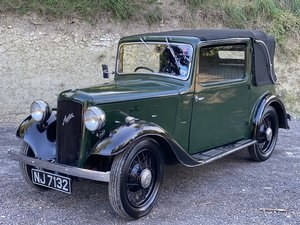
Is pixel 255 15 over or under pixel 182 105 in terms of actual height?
over

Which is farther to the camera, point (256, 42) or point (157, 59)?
point (256, 42)

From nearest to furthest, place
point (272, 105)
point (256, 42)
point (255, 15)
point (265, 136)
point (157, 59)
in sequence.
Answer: point (157, 59) < point (256, 42) < point (265, 136) < point (272, 105) < point (255, 15)

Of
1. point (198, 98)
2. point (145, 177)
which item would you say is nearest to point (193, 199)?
point (145, 177)

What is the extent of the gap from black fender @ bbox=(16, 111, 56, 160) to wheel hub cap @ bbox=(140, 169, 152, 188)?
95 centimetres

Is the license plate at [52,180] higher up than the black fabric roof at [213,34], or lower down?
lower down

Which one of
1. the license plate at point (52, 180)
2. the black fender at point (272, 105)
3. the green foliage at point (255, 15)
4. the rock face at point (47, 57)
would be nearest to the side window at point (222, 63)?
the black fender at point (272, 105)

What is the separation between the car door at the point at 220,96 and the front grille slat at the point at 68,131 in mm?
1345

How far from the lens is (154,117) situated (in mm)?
4293

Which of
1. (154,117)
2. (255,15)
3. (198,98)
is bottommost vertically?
(154,117)

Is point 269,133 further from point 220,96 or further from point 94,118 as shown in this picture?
point 94,118

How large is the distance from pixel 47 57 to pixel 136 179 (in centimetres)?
576

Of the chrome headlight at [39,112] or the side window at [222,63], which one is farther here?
the side window at [222,63]

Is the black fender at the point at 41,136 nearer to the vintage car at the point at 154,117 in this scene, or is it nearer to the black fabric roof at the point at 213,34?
→ the vintage car at the point at 154,117

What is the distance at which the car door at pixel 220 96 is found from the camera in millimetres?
4707
